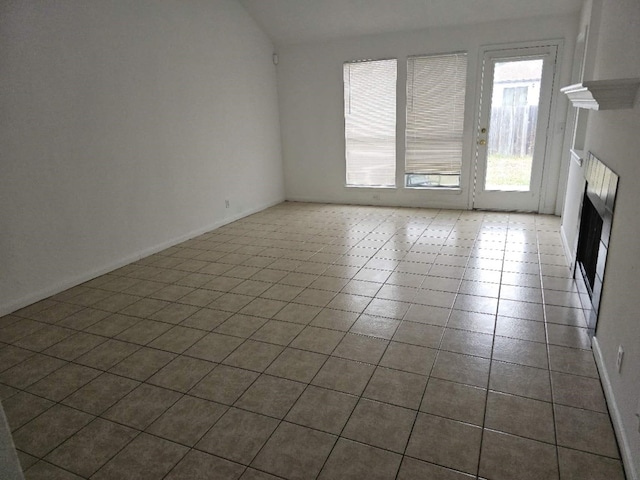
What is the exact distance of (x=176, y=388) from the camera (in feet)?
7.64

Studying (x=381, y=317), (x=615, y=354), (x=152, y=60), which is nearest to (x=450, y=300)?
(x=381, y=317)

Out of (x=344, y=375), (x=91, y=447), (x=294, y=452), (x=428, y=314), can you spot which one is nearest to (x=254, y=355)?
(x=344, y=375)

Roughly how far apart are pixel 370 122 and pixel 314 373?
4827 millimetres

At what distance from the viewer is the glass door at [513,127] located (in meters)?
5.46

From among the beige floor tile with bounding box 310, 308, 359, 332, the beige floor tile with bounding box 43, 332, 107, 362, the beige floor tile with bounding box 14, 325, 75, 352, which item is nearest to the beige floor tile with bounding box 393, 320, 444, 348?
the beige floor tile with bounding box 310, 308, 359, 332

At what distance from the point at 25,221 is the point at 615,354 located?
3.97 metres

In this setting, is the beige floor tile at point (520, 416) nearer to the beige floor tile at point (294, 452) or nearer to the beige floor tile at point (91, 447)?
the beige floor tile at point (294, 452)

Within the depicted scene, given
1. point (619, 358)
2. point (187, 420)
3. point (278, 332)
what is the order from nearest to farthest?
point (619, 358)
point (187, 420)
point (278, 332)

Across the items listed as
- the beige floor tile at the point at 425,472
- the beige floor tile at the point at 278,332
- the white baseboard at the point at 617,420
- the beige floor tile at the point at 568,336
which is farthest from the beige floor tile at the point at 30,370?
the beige floor tile at the point at 568,336

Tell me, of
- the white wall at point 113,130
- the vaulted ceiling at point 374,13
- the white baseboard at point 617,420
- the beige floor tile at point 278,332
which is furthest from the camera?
the vaulted ceiling at point 374,13

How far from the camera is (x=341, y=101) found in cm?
652

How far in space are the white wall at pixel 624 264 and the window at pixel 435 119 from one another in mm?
3098

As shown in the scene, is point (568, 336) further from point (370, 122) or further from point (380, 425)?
point (370, 122)

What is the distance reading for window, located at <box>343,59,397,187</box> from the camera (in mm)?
6238
